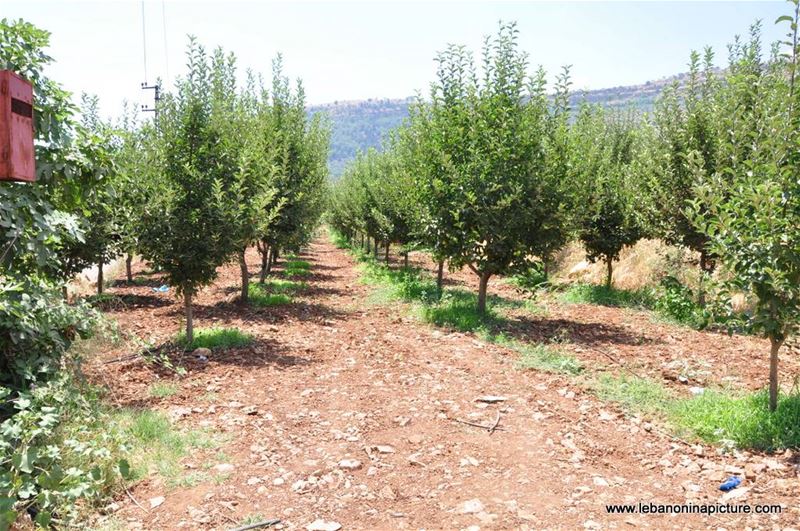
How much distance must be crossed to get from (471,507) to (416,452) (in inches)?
44.6

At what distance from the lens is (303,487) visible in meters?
4.84

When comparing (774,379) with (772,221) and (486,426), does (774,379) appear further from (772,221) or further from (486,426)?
(486,426)

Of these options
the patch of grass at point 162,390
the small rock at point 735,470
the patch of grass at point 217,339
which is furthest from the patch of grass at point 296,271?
the small rock at point 735,470

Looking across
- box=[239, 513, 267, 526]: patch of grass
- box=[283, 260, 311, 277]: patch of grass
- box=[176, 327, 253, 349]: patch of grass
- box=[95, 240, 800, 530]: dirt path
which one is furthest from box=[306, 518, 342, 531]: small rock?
box=[283, 260, 311, 277]: patch of grass

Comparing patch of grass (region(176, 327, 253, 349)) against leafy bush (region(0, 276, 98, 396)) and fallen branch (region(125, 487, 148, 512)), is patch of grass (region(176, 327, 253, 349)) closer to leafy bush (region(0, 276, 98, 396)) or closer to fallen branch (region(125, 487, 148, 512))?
leafy bush (region(0, 276, 98, 396))

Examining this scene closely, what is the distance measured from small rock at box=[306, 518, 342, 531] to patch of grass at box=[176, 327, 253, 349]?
19.3 feet

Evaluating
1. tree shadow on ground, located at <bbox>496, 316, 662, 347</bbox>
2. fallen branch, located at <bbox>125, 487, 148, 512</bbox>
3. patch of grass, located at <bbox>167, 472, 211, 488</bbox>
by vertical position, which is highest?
tree shadow on ground, located at <bbox>496, 316, 662, 347</bbox>

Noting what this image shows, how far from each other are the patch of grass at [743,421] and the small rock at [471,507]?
274 cm

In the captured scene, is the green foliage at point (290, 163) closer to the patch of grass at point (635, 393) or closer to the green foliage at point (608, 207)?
the green foliage at point (608, 207)

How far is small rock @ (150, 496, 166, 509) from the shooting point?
4500 mm

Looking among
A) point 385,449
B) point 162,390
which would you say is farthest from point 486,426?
point 162,390

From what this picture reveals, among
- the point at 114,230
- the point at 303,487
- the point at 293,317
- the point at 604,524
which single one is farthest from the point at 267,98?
the point at 604,524

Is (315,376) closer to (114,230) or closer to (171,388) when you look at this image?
(171,388)

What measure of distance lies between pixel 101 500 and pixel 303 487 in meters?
1.60
